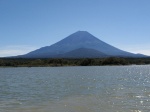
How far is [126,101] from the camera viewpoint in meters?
22.1

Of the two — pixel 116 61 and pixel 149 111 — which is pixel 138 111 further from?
pixel 116 61

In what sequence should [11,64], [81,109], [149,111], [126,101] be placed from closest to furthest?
1. [149,111]
2. [81,109]
3. [126,101]
4. [11,64]

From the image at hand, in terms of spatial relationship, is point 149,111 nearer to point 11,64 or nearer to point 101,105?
point 101,105

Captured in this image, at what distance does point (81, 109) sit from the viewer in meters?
19.4

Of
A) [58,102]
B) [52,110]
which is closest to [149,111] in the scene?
[52,110]

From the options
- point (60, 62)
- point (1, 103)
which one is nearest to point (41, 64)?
point (60, 62)

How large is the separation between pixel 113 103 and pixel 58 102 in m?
3.78

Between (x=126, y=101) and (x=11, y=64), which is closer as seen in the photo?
(x=126, y=101)

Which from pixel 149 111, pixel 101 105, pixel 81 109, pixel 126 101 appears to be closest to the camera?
pixel 149 111

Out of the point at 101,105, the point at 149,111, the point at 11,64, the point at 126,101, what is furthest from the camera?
the point at 11,64

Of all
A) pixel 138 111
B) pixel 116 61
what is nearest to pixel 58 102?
pixel 138 111

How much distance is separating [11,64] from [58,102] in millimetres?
146784

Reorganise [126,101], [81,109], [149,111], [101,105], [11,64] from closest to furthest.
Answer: [149,111] → [81,109] → [101,105] → [126,101] → [11,64]

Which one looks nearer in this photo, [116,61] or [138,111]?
[138,111]
